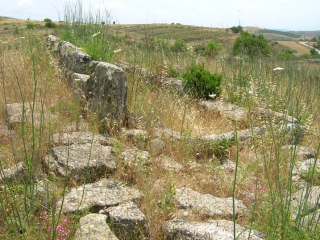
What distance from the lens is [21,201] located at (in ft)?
7.41

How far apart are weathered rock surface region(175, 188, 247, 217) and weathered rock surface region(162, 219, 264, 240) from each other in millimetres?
214

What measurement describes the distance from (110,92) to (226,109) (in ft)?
7.93

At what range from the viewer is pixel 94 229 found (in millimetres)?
2324

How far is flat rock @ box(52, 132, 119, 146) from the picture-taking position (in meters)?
3.72

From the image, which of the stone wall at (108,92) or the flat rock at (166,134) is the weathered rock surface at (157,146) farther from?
the stone wall at (108,92)

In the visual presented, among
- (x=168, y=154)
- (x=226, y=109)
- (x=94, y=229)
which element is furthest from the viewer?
(x=226, y=109)

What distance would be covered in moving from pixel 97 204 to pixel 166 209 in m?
0.63

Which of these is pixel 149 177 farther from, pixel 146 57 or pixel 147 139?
pixel 146 57

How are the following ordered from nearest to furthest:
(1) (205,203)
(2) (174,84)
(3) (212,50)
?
(1) (205,203)
(2) (174,84)
(3) (212,50)

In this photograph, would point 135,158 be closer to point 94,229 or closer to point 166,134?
point 166,134

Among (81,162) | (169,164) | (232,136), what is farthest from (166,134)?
(81,162)

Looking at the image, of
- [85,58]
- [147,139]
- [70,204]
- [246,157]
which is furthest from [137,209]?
[85,58]

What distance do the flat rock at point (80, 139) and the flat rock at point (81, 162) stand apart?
138mm

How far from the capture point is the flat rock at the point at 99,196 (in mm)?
2674
